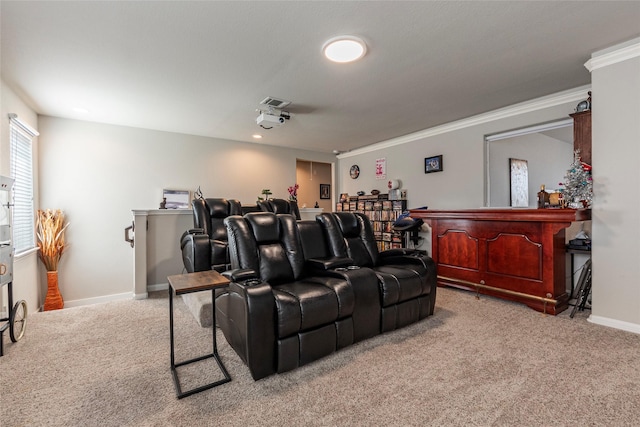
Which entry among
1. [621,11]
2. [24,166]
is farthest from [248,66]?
[24,166]

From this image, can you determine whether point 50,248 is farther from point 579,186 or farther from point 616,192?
point 616,192

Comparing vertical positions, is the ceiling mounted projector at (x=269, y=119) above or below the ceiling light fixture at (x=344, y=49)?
below

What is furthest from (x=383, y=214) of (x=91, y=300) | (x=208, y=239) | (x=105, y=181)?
(x=91, y=300)

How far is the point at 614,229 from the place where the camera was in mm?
2686

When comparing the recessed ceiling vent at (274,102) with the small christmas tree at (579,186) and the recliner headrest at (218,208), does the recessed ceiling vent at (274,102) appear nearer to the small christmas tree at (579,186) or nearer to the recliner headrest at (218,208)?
the recliner headrest at (218,208)

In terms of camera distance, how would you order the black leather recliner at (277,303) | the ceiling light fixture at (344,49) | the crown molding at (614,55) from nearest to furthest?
the black leather recliner at (277,303) < the ceiling light fixture at (344,49) < the crown molding at (614,55)

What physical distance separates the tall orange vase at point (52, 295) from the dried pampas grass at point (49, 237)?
108 millimetres

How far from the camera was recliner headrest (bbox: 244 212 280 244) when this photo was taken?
2.60 meters

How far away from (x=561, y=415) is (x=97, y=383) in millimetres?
2731

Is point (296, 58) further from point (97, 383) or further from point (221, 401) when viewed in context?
point (97, 383)

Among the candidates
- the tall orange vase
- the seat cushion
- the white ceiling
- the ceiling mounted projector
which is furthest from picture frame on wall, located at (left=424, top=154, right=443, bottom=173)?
the tall orange vase

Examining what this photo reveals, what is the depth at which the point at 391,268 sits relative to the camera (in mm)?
2863

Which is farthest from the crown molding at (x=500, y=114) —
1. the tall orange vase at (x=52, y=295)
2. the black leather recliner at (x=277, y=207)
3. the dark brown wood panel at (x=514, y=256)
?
the tall orange vase at (x=52, y=295)

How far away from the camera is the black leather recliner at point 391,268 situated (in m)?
2.61
